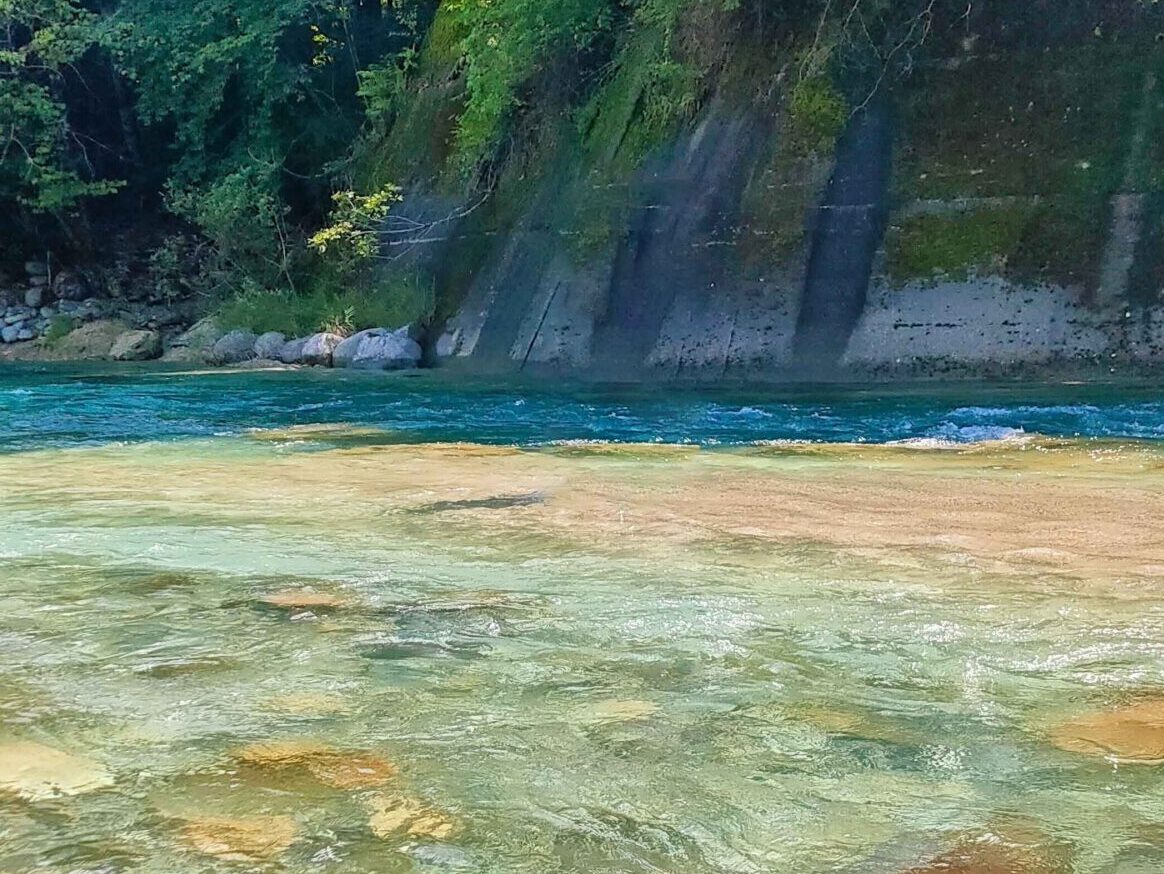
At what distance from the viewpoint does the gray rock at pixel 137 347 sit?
703 inches

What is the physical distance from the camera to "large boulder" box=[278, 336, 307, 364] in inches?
623

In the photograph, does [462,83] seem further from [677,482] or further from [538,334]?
[677,482]

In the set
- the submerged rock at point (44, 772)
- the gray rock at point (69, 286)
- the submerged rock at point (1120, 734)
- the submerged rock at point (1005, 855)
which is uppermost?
the gray rock at point (69, 286)

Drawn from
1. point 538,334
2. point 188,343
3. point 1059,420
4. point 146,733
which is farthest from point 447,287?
point 146,733

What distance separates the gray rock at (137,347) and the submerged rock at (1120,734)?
1686cm

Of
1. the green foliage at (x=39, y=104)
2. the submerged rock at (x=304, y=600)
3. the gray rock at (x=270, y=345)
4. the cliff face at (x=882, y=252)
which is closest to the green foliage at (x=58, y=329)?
the green foliage at (x=39, y=104)

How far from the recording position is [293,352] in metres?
16.0

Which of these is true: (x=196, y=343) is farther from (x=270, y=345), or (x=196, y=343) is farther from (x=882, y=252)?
(x=882, y=252)

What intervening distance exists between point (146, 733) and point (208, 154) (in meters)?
18.9

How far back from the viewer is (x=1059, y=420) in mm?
8352

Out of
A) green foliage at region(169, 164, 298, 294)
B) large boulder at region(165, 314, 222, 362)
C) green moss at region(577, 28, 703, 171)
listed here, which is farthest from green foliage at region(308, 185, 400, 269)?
green moss at region(577, 28, 703, 171)

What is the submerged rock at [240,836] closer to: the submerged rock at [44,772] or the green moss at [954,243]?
the submerged rock at [44,772]

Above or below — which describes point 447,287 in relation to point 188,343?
above

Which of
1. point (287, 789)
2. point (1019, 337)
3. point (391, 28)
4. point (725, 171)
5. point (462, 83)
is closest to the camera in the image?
point (287, 789)
